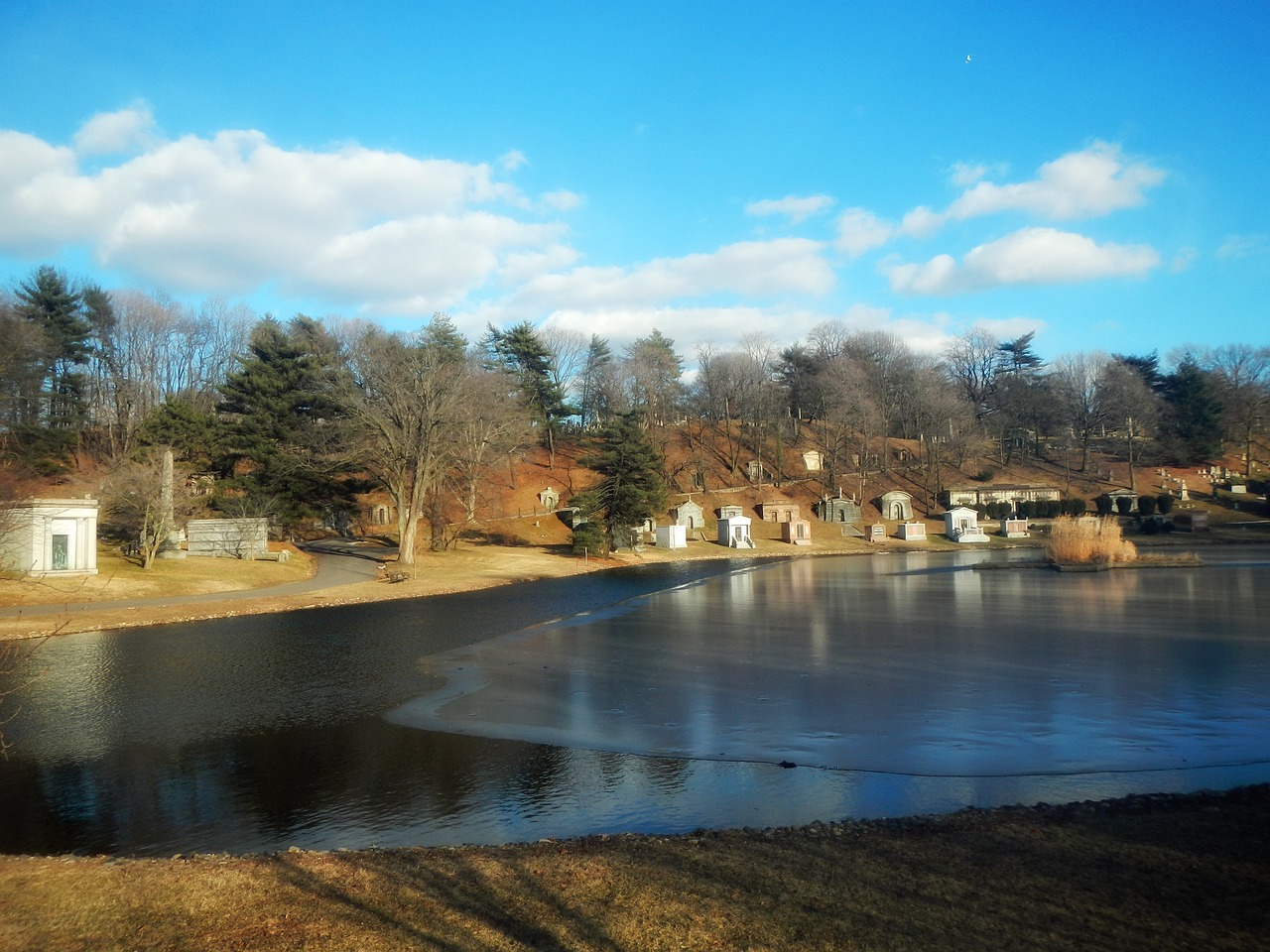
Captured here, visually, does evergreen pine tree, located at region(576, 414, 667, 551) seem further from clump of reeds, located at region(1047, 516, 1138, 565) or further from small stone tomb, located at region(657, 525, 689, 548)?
clump of reeds, located at region(1047, 516, 1138, 565)

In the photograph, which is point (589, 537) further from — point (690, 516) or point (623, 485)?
point (690, 516)

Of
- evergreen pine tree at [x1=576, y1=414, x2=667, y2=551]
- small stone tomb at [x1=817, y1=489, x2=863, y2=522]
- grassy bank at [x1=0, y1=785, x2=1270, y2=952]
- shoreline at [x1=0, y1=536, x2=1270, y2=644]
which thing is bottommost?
shoreline at [x1=0, y1=536, x2=1270, y2=644]

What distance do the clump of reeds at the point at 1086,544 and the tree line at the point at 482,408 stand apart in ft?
78.8

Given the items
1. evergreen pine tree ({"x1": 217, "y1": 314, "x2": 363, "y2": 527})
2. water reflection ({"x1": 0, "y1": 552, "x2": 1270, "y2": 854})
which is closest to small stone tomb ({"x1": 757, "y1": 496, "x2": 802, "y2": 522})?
evergreen pine tree ({"x1": 217, "y1": 314, "x2": 363, "y2": 527})

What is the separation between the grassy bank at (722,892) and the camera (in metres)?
5.35

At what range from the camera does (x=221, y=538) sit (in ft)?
142

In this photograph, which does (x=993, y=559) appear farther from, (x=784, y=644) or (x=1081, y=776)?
(x=1081, y=776)

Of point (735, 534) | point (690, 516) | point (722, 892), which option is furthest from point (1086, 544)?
point (722, 892)

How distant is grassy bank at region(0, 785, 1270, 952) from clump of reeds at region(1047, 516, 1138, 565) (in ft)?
127

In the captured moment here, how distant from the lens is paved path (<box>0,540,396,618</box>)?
88.5ft

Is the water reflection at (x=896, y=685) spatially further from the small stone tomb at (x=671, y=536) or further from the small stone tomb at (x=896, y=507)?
the small stone tomb at (x=896, y=507)

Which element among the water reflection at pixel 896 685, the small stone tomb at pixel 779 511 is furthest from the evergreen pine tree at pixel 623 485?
the water reflection at pixel 896 685

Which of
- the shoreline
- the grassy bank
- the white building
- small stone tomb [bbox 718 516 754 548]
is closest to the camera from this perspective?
the grassy bank

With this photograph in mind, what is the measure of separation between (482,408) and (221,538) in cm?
1825
